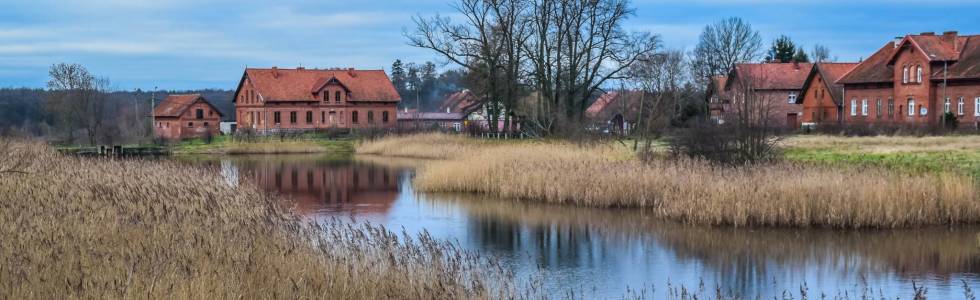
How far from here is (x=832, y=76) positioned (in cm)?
6006

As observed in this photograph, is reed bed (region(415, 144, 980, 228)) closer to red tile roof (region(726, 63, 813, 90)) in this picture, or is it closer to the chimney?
the chimney

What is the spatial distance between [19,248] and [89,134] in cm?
5354

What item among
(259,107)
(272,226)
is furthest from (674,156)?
(259,107)

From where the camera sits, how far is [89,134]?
2366 inches

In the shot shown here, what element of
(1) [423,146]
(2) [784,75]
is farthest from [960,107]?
(1) [423,146]

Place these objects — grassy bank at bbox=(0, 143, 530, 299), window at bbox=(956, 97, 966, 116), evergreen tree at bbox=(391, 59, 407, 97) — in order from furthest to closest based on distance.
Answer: evergreen tree at bbox=(391, 59, 407, 97) → window at bbox=(956, 97, 966, 116) → grassy bank at bbox=(0, 143, 530, 299)

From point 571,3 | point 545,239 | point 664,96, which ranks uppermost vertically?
point 571,3

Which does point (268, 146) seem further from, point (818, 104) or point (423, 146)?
point (818, 104)

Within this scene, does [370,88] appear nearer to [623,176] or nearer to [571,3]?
[571,3]

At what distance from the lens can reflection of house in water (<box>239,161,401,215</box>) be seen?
23.4 m

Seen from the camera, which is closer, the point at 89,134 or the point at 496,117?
the point at 496,117

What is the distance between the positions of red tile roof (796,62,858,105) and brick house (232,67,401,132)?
27.5 m

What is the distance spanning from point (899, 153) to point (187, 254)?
21.8 m

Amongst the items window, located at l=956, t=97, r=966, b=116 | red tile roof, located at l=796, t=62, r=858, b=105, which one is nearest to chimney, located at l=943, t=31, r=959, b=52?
window, located at l=956, t=97, r=966, b=116
